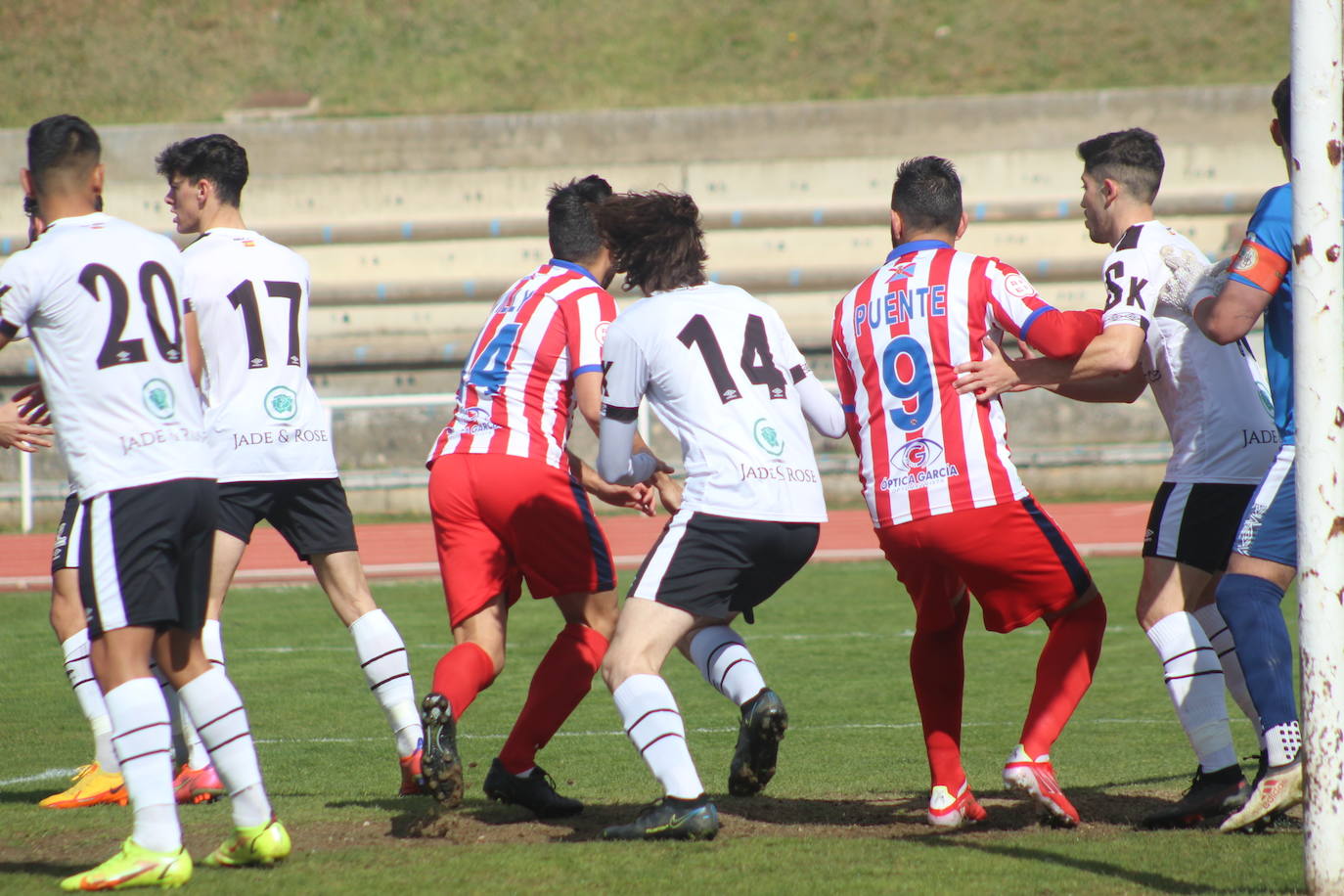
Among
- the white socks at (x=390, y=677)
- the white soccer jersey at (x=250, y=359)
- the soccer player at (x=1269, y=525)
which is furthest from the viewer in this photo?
the white socks at (x=390, y=677)

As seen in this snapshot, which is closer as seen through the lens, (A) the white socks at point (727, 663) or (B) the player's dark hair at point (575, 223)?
(A) the white socks at point (727, 663)

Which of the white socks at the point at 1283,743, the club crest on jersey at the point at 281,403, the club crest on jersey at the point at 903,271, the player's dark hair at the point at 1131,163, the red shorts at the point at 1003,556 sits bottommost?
the white socks at the point at 1283,743

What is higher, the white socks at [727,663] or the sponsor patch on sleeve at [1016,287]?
the sponsor patch on sleeve at [1016,287]

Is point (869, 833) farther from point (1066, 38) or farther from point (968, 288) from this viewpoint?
point (1066, 38)

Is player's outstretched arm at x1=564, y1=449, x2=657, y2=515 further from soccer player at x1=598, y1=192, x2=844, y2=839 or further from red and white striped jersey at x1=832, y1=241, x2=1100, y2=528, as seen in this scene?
red and white striped jersey at x1=832, y1=241, x2=1100, y2=528

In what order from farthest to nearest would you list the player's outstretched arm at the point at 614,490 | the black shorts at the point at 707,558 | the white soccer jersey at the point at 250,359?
the white soccer jersey at the point at 250,359 < the player's outstretched arm at the point at 614,490 < the black shorts at the point at 707,558

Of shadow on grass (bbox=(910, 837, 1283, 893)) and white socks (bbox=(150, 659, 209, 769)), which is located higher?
white socks (bbox=(150, 659, 209, 769))

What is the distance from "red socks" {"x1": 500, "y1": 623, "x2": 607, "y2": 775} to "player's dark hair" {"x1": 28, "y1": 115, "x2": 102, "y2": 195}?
2302mm

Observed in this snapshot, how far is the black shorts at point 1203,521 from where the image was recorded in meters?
4.97

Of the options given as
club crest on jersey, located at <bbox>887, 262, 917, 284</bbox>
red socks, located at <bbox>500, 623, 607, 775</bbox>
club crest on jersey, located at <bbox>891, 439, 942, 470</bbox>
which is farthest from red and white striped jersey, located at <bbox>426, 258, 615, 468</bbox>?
club crest on jersey, located at <bbox>891, 439, 942, 470</bbox>

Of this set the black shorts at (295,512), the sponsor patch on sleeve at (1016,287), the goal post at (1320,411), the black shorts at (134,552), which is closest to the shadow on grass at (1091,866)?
the goal post at (1320,411)

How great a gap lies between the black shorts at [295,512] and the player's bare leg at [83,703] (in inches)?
24.1

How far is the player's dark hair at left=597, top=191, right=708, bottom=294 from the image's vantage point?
4.92 m

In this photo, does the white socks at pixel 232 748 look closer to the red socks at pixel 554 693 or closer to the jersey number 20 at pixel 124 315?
the jersey number 20 at pixel 124 315
